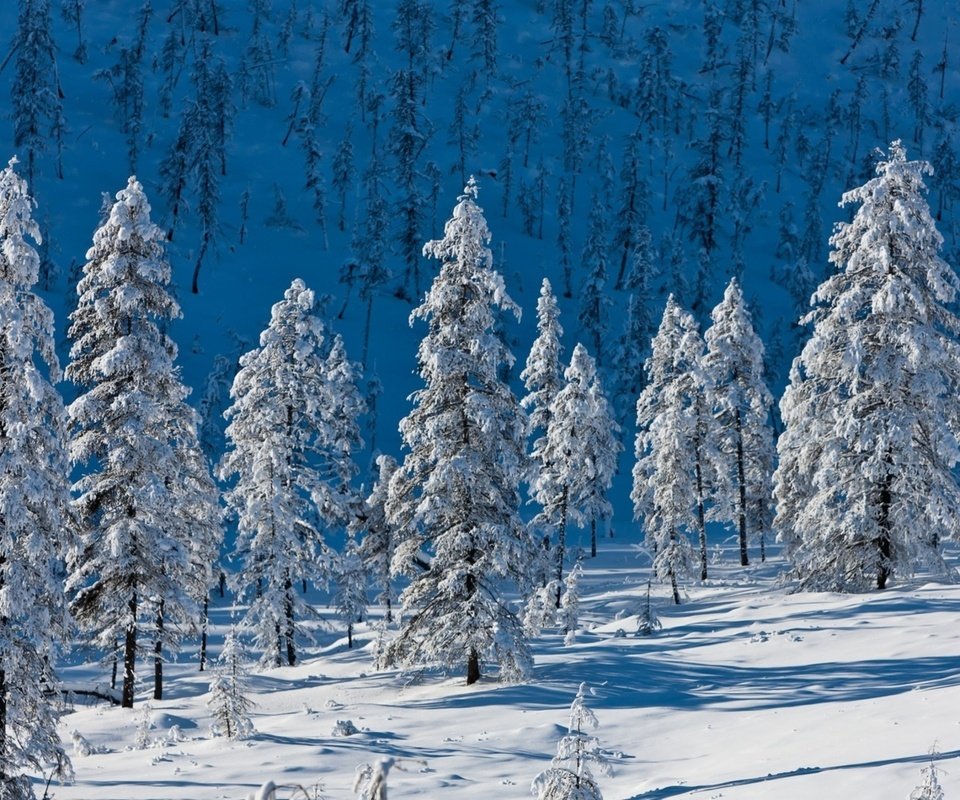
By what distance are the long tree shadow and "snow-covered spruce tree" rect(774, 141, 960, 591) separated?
49.5 feet

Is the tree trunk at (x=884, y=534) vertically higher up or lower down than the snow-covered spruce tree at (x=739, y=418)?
lower down

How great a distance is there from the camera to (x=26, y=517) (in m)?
16.8

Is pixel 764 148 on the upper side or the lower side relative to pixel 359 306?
upper

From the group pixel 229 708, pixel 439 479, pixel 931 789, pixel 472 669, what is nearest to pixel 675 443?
pixel 472 669

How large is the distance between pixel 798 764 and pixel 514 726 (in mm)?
6442

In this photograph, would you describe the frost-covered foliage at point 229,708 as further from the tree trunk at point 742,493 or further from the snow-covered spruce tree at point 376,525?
the tree trunk at point 742,493

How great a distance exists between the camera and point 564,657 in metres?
27.7

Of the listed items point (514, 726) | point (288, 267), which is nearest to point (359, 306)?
point (288, 267)

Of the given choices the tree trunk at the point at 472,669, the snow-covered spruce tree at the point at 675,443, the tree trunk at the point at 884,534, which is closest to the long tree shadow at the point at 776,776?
the tree trunk at the point at 472,669

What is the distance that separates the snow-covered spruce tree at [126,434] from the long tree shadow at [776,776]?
1526 cm

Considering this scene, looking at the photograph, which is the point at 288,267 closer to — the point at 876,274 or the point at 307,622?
the point at 307,622

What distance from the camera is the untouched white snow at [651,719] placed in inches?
643

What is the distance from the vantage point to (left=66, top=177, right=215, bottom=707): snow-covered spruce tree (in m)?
26.2

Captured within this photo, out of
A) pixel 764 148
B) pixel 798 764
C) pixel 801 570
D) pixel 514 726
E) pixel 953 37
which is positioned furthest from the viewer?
pixel 953 37
